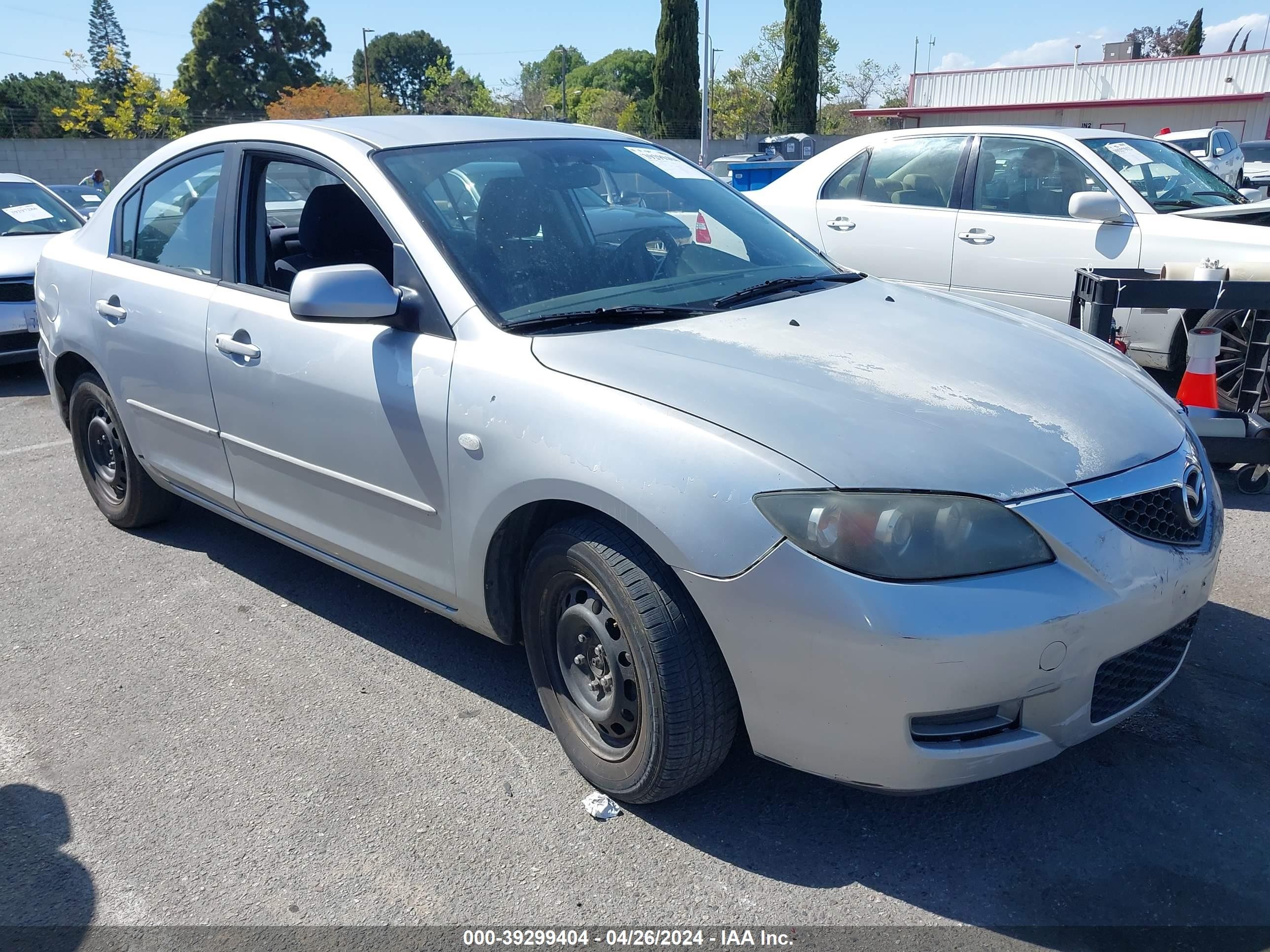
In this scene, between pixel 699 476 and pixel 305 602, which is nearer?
pixel 699 476

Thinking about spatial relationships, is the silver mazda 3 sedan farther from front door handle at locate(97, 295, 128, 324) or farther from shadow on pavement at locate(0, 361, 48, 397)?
shadow on pavement at locate(0, 361, 48, 397)

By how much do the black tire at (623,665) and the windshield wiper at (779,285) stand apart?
974 mm

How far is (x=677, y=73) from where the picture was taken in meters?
43.5

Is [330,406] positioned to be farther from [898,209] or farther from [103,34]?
[103,34]

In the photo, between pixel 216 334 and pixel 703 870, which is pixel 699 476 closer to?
pixel 703 870

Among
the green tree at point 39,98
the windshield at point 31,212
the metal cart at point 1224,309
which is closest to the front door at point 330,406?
the metal cart at point 1224,309

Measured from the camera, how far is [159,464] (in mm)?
4148

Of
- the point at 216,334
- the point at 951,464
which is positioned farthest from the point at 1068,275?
the point at 216,334

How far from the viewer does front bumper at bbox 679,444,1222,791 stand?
2.14m

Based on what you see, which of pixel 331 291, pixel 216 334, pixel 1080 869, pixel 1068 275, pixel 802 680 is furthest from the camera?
pixel 1068 275

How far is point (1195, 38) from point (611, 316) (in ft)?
219

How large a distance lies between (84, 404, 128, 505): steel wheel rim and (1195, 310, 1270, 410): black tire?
5.38m

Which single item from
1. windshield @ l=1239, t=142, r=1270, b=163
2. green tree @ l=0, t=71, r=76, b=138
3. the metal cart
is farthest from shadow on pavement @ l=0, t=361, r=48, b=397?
green tree @ l=0, t=71, r=76, b=138

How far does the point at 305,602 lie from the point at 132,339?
4.03ft
